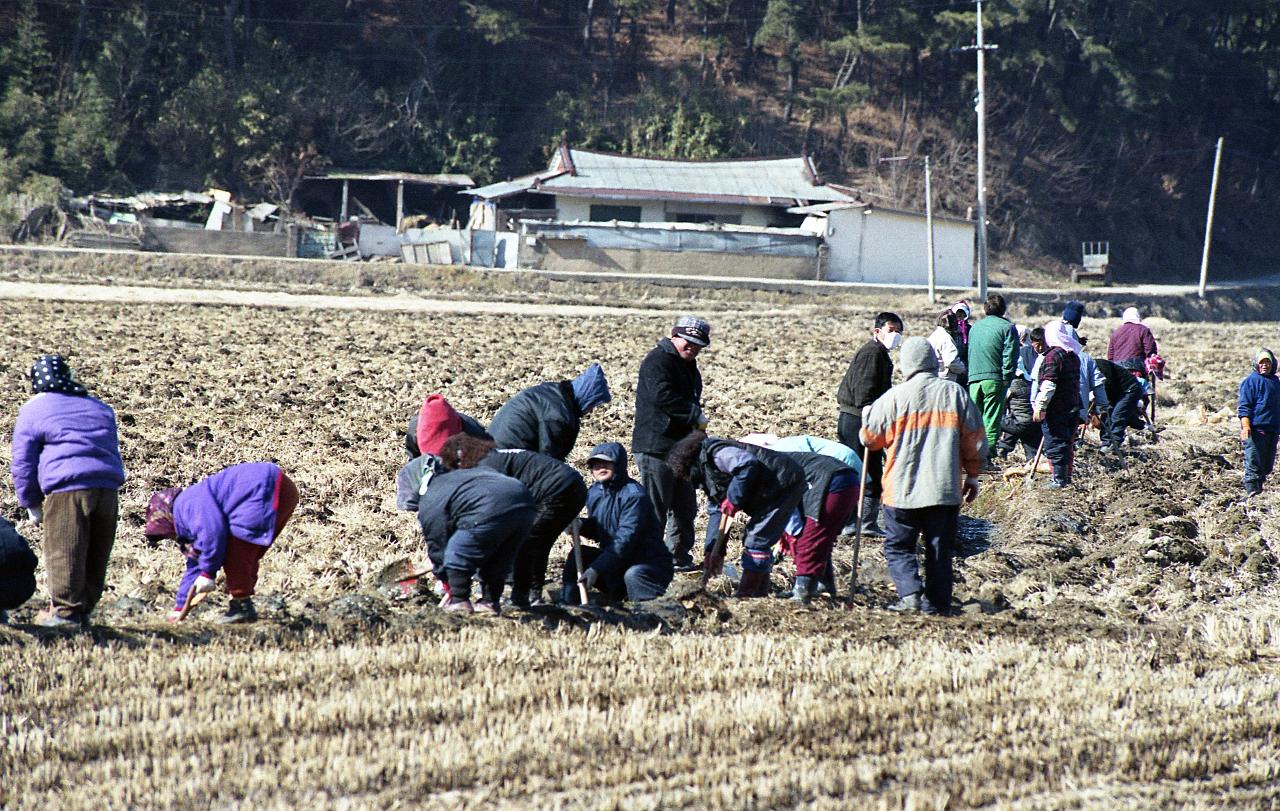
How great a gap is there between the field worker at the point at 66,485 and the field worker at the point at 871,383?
4.60m

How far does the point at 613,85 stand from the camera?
5556 cm

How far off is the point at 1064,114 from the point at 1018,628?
48.4m

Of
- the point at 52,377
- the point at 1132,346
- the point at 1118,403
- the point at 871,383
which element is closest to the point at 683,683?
the point at 52,377

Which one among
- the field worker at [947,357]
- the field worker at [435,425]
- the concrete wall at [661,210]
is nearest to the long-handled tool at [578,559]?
the field worker at [435,425]

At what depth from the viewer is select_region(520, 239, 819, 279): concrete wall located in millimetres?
38969

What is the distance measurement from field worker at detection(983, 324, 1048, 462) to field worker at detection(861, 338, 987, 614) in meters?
4.01

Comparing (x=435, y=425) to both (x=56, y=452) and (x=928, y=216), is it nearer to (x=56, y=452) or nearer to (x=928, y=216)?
(x=56, y=452)

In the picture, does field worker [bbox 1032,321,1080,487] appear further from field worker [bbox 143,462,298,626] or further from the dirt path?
the dirt path

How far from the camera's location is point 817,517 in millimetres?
7660

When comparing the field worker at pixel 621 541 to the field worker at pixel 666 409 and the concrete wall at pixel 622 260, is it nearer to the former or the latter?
the field worker at pixel 666 409

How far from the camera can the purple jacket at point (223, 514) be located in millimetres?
6582

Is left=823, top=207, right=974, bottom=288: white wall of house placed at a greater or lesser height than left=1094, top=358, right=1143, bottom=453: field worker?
greater

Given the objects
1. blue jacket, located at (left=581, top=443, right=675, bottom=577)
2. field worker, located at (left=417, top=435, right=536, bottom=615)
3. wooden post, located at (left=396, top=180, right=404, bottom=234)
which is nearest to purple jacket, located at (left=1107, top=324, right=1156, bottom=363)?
blue jacket, located at (left=581, top=443, right=675, bottom=577)

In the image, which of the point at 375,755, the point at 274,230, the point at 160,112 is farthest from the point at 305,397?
the point at 160,112
